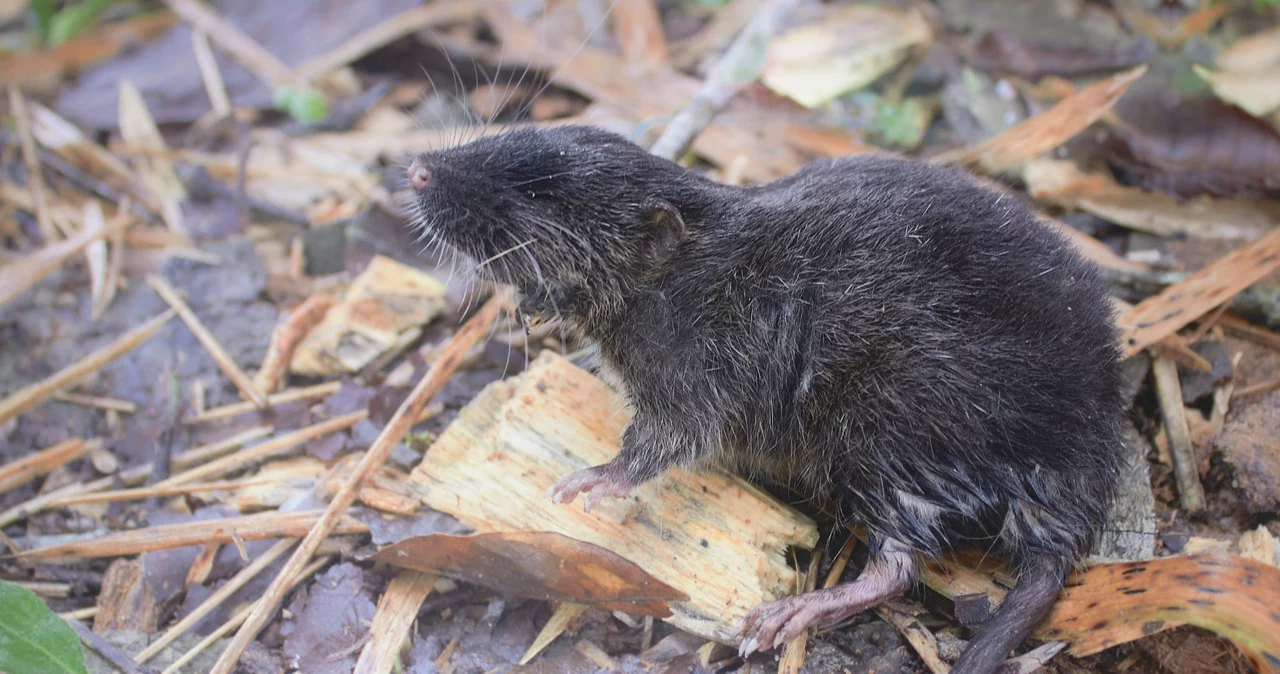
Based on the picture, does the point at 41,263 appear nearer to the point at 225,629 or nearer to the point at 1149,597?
the point at 225,629

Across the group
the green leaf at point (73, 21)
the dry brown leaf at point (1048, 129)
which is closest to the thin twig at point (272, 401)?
the dry brown leaf at point (1048, 129)

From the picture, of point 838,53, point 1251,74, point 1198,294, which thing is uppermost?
point 1251,74

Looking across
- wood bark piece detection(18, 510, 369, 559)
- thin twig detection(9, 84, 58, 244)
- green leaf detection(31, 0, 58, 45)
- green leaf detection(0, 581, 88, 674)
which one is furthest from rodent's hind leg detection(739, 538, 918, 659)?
green leaf detection(31, 0, 58, 45)

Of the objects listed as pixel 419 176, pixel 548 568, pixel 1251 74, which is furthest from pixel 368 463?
pixel 1251 74

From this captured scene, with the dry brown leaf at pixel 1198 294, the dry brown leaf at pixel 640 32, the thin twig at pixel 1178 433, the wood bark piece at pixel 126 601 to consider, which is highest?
the dry brown leaf at pixel 640 32

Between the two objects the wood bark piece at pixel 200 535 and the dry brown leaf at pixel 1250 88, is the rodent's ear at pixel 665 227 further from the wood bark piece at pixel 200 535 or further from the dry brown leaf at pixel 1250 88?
the dry brown leaf at pixel 1250 88

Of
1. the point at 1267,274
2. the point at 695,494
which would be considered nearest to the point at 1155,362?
the point at 1267,274

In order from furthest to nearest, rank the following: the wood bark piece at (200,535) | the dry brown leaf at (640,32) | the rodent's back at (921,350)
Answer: the dry brown leaf at (640,32)
the wood bark piece at (200,535)
the rodent's back at (921,350)
